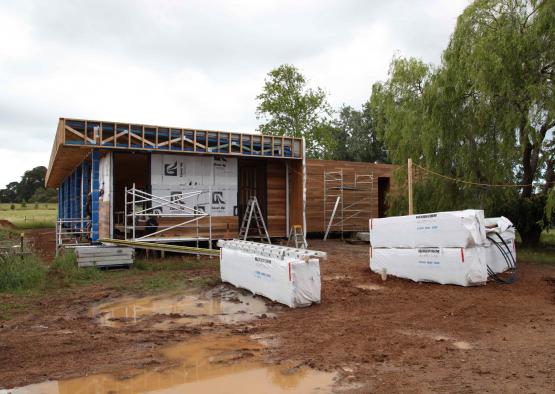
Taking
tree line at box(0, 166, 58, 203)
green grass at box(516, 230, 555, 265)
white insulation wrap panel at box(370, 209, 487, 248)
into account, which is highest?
tree line at box(0, 166, 58, 203)

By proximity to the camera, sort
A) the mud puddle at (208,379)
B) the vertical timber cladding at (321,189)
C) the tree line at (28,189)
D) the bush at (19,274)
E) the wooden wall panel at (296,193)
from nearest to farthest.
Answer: the mud puddle at (208,379)
the bush at (19,274)
the wooden wall panel at (296,193)
the vertical timber cladding at (321,189)
the tree line at (28,189)

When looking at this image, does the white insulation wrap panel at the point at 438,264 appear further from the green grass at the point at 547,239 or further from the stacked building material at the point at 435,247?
the green grass at the point at 547,239

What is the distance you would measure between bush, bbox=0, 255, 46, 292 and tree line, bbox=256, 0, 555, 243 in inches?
476

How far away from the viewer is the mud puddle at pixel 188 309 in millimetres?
7398

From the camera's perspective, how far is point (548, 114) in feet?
43.0

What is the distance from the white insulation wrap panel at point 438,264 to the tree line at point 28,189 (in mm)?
83589

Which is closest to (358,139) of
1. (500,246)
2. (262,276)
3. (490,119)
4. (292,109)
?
(292,109)

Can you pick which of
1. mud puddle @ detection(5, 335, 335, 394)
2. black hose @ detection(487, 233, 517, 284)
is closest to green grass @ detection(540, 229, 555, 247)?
black hose @ detection(487, 233, 517, 284)

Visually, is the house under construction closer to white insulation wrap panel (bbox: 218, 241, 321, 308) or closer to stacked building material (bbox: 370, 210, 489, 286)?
white insulation wrap panel (bbox: 218, 241, 321, 308)

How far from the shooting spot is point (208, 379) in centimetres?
475

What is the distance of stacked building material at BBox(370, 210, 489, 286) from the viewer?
9516mm

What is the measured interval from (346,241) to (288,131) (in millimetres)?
19307

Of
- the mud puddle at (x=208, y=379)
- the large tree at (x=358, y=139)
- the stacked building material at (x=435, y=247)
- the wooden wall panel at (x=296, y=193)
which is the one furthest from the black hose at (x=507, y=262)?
the large tree at (x=358, y=139)

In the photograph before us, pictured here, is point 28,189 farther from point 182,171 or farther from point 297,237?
point 297,237
